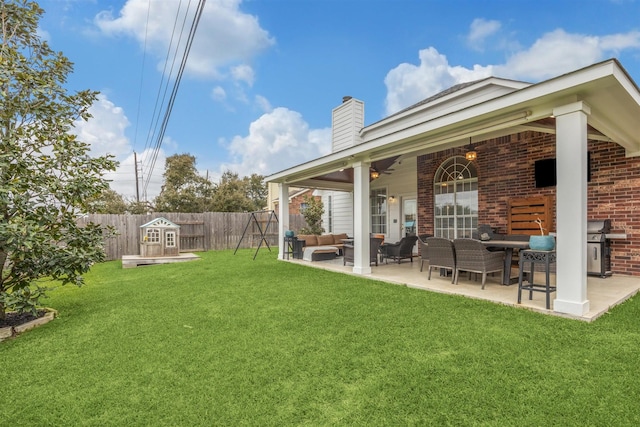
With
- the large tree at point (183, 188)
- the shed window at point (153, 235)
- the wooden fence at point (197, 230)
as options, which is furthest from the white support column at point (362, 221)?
the large tree at point (183, 188)

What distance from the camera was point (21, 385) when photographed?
264 centimetres

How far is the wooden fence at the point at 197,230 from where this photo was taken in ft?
39.9

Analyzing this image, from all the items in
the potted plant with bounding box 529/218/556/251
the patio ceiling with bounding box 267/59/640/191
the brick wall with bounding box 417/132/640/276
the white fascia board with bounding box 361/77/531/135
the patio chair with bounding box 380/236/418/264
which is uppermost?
the white fascia board with bounding box 361/77/531/135

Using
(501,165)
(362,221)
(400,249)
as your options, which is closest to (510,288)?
(362,221)

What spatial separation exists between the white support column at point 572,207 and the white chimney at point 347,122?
805 cm

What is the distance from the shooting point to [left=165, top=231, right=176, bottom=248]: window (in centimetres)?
1147

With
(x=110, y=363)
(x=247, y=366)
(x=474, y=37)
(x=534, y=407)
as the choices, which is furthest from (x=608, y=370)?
(x=474, y=37)

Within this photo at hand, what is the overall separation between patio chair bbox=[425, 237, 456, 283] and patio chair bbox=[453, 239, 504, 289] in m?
0.12

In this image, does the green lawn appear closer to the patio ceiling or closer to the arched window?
the patio ceiling

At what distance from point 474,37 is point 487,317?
458 inches

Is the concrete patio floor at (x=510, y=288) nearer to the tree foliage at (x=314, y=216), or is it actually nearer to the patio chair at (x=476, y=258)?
the patio chair at (x=476, y=258)

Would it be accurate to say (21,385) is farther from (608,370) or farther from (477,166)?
(477,166)

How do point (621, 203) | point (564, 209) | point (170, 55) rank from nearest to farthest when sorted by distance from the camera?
1. point (564, 209)
2. point (621, 203)
3. point (170, 55)

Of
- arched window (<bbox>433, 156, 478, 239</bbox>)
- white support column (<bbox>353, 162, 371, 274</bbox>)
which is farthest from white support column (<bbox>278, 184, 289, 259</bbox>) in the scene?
arched window (<bbox>433, 156, 478, 239</bbox>)
